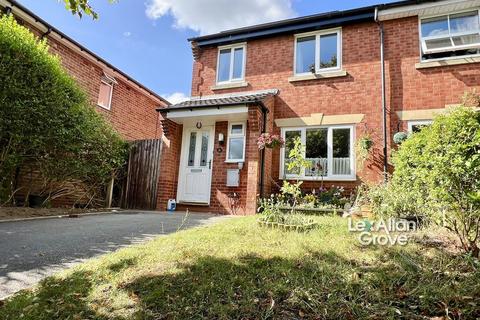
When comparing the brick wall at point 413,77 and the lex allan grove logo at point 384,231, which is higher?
the brick wall at point 413,77

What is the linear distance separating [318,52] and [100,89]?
9.26 meters

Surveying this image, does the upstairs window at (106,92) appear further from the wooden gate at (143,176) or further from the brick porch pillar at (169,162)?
the brick porch pillar at (169,162)

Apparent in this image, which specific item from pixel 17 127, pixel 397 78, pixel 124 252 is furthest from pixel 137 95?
pixel 124 252

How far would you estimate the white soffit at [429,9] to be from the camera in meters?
8.55

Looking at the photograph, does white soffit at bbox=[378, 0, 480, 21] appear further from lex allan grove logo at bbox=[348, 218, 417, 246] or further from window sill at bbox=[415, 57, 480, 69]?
lex allan grove logo at bbox=[348, 218, 417, 246]

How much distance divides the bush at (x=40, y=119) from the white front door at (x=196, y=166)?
8.44 feet

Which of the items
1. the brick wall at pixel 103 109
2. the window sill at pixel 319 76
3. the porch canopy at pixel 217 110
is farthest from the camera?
the window sill at pixel 319 76

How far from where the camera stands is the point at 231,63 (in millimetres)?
11164

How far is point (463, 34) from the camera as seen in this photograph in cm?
854

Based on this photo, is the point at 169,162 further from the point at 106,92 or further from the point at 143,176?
the point at 106,92

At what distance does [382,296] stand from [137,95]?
595 inches

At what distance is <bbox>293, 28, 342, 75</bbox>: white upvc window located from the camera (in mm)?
9797

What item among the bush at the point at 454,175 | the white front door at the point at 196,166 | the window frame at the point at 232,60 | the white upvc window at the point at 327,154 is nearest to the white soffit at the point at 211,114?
the white front door at the point at 196,166

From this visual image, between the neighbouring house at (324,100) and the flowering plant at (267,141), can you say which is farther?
the neighbouring house at (324,100)
